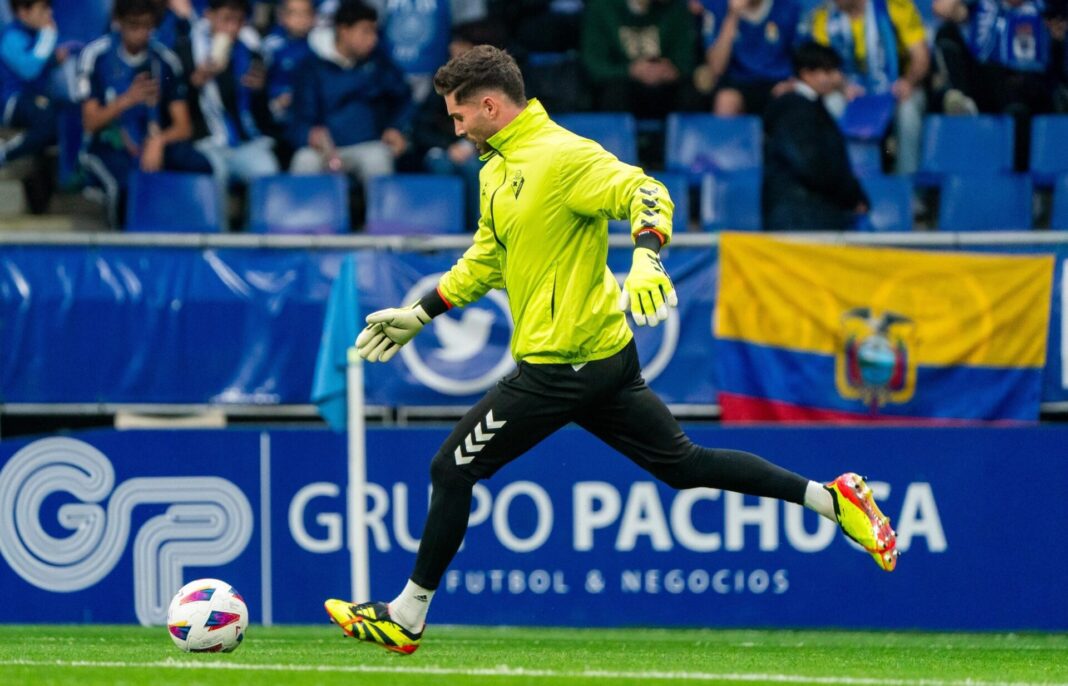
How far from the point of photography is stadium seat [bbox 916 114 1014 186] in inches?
535

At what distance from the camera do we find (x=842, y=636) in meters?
9.83

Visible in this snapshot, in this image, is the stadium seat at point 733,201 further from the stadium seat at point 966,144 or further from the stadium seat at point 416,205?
the stadium seat at point 416,205

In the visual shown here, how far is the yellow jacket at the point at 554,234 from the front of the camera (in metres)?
6.78

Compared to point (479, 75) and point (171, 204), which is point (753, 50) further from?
point (479, 75)

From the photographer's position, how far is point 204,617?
7086mm

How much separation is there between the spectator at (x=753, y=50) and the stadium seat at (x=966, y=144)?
3.88ft

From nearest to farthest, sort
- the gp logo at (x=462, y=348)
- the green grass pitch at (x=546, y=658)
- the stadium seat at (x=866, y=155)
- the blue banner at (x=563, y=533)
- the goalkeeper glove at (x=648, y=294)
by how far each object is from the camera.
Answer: the goalkeeper glove at (x=648, y=294) < the green grass pitch at (x=546, y=658) < the blue banner at (x=563, y=533) < the gp logo at (x=462, y=348) < the stadium seat at (x=866, y=155)

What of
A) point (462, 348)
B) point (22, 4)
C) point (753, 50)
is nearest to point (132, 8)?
point (22, 4)

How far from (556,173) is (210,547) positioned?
14.2ft

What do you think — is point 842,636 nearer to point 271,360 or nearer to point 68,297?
point 271,360

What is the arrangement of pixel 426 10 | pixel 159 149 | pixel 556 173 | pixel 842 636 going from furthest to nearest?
pixel 426 10, pixel 159 149, pixel 842 636, pixel 556 173

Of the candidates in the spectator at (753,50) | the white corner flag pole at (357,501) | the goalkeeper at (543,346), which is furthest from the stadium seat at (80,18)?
the goalkeeper at (543,346)

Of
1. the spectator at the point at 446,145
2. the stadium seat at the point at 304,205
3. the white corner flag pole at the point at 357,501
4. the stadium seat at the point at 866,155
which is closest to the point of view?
the white corner flag pole at the point at 357,501

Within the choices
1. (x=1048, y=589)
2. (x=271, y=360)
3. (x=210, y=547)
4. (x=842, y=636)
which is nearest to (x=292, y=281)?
(x=271, y=360)
